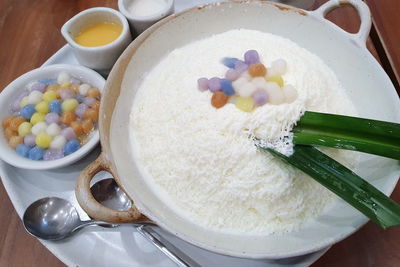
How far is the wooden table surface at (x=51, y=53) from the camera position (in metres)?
0.98

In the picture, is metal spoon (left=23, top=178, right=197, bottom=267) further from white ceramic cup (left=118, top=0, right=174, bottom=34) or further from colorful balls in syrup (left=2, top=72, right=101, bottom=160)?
white ceramic cup (left=118, top=0, right=174, bottom=34)

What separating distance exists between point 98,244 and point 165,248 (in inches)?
7.9

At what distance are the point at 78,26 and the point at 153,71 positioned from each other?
425 mm

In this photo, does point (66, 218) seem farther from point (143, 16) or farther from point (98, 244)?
point (143, 16)

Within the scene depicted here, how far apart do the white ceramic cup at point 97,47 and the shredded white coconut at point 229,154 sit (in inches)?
13.4

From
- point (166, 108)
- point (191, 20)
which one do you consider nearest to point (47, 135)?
point (166, 108)

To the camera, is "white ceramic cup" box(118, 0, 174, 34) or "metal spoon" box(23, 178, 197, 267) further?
"white ceramic cup" box(118, 0, 174, 34)

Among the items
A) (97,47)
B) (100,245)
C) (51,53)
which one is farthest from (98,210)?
(51,53)

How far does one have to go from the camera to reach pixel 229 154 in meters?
0.81

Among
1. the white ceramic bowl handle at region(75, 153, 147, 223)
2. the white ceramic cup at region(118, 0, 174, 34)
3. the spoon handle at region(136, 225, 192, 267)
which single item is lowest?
the spoon handle at region(136, 225, 192, 267)

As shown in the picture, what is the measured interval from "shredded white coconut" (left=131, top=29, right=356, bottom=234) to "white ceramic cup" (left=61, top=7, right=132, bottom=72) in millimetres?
339

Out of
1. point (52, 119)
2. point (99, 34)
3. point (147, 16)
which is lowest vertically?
point (52, 119)

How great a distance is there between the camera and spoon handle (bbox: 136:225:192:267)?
2.90 feet

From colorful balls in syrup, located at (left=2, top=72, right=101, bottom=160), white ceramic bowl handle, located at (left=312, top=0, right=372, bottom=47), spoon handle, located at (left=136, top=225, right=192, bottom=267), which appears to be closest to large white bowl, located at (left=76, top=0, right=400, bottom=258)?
white ceramic bowl handle, located at (left=312, top=0, right=372, bottom=47)
